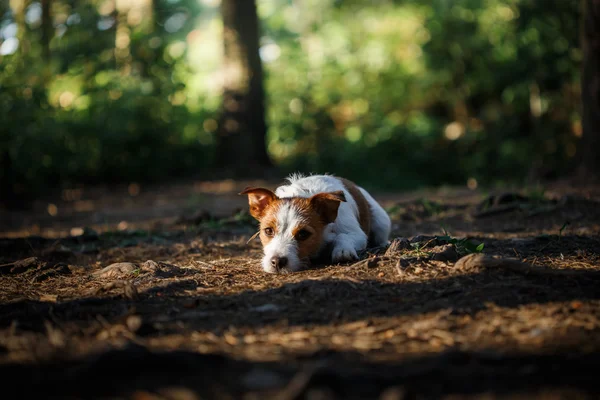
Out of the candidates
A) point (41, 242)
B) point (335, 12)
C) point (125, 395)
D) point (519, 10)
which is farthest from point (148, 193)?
point (335, 12)

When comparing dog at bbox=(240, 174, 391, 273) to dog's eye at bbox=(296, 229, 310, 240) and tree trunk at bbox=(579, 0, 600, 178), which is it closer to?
dog's eye at bbox=(296, 229, 310, 240)

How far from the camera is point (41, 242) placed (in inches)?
286

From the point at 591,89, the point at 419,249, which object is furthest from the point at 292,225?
the point at 591,89

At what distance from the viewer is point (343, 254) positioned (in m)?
5.25

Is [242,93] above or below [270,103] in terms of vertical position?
above

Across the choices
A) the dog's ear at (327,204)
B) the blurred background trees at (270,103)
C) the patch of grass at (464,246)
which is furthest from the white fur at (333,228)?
the blurred background trees at (270,103)

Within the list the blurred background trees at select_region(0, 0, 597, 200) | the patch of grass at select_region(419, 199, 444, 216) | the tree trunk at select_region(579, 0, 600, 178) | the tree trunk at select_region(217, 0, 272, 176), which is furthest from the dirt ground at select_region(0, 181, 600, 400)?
the tree trunk at select_region(217, 0, 272, 176)

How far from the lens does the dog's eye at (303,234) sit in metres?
5.19

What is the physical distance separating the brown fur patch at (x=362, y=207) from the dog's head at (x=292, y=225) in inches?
34.5

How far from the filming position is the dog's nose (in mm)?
4961

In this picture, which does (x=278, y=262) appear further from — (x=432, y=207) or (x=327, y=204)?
(x=432, y=207)

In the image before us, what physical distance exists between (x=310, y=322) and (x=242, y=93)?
12.3 meters

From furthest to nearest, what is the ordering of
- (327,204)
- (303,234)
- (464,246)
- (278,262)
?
(327,204) < (303,234) < (464,246) < (278,262)

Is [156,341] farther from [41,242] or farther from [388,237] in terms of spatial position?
[41,242]
